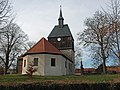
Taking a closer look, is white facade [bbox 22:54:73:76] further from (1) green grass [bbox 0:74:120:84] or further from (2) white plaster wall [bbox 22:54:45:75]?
(1) green grass [bbox 0:74:120:84]

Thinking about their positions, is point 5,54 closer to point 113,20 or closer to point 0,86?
point 113,20

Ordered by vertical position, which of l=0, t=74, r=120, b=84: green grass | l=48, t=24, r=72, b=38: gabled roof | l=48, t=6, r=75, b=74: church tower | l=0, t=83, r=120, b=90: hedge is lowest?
l=0, t=83, r=120, b=90: hedge

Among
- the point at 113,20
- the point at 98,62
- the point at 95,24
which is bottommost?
the point at 98,62

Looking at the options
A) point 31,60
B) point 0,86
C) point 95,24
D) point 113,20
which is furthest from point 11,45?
point 0,86

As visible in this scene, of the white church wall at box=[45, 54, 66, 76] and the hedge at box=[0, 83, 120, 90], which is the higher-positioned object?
the white church wall at box=[45, 54, 66, 76]

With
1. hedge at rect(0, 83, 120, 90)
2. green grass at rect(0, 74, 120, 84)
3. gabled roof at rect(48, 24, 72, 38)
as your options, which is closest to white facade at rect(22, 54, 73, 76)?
green grass at rect(0, 74, 120, 84)

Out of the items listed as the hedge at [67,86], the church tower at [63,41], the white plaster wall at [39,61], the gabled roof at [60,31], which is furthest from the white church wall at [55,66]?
the hedge at [67,86]

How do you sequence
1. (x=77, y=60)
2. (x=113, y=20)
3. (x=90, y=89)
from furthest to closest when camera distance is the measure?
(x=77, y=60), (x=113, y=20), (x=90, y=89)

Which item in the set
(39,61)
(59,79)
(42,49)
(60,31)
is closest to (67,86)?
(59,79)

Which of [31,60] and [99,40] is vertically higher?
[99,40]

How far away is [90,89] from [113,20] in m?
11.8

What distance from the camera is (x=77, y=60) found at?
66.4m

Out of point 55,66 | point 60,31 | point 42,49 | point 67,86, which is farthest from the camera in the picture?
point 60,31

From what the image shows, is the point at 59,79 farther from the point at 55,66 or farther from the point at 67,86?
the point at 55,66
